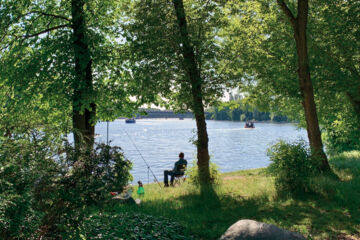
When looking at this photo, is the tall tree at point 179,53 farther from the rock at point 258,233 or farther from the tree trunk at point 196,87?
the rock at point 258,233

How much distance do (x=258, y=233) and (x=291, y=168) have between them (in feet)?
15.2

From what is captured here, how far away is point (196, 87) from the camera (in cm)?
1177

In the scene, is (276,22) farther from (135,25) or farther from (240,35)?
(135,25)

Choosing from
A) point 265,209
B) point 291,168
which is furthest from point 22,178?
point 291,168

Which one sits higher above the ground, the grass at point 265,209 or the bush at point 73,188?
the bush at point 73,188

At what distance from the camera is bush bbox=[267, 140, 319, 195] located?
9.36 metres

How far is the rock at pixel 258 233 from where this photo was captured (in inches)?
210

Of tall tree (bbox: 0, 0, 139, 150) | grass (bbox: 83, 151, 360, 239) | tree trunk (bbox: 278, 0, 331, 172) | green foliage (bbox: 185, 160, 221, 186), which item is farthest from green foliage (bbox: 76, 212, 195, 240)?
tree trunk (bbox: 278, 0, 331, 172)

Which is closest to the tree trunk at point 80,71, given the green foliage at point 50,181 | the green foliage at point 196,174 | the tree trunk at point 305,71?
the green foliage at point 196,174

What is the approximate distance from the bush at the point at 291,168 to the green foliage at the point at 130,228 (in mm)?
3903

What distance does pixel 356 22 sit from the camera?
12180 millimetres

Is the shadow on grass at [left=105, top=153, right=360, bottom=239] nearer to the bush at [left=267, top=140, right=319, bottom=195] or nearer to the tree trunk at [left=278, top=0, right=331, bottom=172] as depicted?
the bush at [left=267, top=140, right=319, bottom=195]

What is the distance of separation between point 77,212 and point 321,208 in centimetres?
586

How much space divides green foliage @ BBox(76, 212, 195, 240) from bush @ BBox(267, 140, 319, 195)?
390 centimetres
